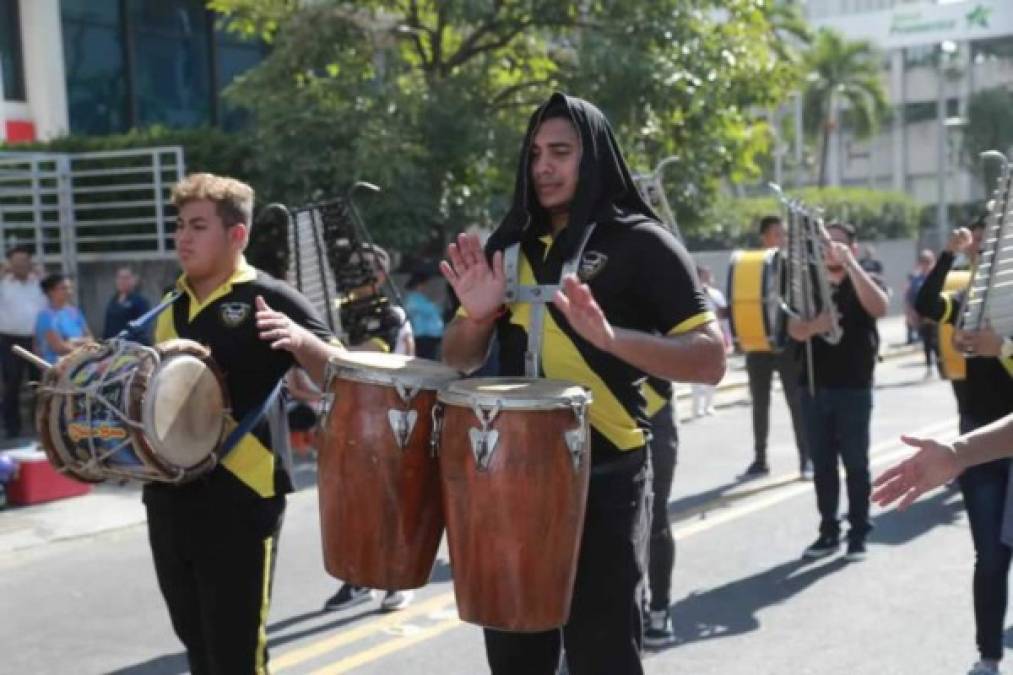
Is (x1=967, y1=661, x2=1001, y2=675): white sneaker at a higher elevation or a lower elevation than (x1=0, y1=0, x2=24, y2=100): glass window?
lower

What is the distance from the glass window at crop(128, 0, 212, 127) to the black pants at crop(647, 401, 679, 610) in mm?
17589

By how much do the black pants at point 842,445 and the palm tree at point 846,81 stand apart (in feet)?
131

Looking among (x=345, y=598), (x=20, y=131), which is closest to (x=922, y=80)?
(x=20, y=131)

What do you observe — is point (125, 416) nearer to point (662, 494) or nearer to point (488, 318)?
point (488, 318)

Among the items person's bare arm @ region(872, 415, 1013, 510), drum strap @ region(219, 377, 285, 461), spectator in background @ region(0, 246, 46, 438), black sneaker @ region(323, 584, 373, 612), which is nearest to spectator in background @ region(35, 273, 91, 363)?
spectator in background @ region(0, 246, 46, 438)

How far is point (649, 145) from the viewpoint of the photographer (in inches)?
596

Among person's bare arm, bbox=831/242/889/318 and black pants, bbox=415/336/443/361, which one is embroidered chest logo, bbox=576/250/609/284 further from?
black pants, bbox=415/336/443/361

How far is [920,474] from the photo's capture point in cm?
325

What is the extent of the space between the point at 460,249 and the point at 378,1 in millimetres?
11873

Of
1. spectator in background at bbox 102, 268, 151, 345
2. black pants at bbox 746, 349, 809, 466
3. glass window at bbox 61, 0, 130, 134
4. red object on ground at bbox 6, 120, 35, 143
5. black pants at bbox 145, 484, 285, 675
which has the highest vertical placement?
glass window at bbox 61, 0, 130, 134

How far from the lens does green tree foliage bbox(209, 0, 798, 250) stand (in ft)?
45.7

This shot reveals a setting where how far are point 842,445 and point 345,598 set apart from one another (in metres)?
2.98

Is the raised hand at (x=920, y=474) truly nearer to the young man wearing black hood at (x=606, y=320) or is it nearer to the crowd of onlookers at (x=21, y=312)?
the young man wearing black hood at (x=606, y=320)

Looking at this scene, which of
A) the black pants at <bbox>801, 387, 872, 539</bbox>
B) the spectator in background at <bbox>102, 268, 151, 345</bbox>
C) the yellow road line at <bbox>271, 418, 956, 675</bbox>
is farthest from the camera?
the spectator in background at <bbox>102, 268, 151, 345</bbox>
